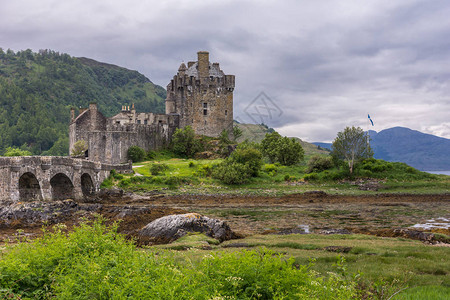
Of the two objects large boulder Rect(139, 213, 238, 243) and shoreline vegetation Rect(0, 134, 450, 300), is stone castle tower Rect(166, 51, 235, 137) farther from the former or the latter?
large boulder Rect(139, 213, 238, 243)

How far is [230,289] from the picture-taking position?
25.7 feet

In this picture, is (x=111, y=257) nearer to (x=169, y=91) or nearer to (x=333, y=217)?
(x=333, y=217)

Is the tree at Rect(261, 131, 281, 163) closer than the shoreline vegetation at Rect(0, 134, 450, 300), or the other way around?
the shoreline vegetation at Rect(0, 134, 450, 300)

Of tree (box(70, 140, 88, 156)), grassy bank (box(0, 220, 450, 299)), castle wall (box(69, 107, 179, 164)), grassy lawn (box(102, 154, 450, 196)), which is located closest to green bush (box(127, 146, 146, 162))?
castle wall (box(69, 107, 179, 164))

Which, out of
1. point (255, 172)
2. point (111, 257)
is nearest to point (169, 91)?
point (255, 172)

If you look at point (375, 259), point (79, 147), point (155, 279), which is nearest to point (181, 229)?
point (375, 259)

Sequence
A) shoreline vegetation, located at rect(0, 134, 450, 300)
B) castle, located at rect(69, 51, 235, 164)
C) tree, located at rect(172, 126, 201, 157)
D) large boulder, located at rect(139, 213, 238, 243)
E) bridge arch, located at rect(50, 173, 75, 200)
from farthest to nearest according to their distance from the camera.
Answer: castle, located at rect(69, 51, 235, 164)
tree, located at rect(172, 126, 201, 157)
bridge arch, located at rect(50, 173, 75, 200)
large boulder, located at rect(139, 213, 238, 243)
shoreline vegetation, located at rect(0, 134, 450, 300)

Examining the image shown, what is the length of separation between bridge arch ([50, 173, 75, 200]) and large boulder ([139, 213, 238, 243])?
1032 inches

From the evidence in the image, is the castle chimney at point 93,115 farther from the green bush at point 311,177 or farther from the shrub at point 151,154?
the green bush at point 311,177

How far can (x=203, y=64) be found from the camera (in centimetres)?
8919

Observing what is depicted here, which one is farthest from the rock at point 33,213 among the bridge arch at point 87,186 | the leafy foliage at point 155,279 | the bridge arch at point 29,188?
the leafy foliage at point 155,279

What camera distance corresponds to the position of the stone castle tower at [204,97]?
8856 centimetres

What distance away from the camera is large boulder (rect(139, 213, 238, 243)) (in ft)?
68.0

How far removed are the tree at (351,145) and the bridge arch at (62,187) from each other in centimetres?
3706
